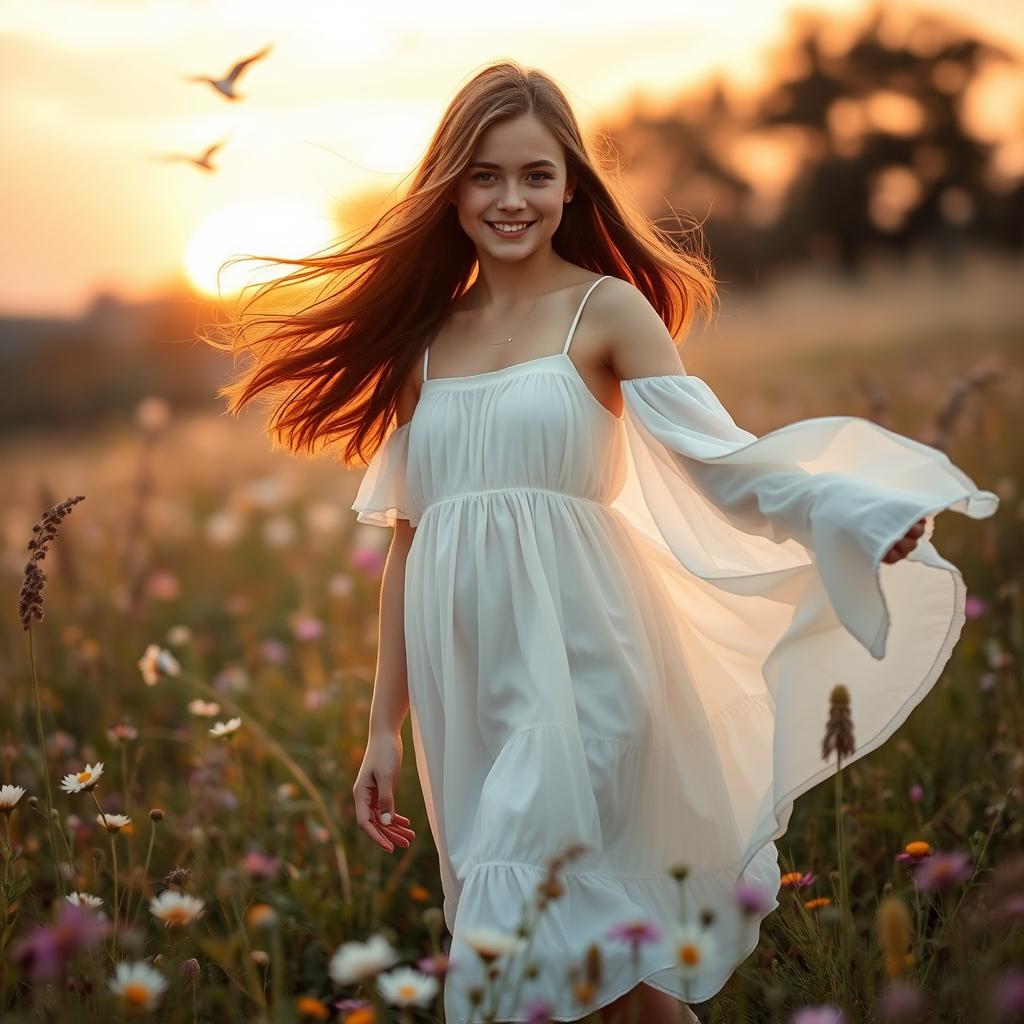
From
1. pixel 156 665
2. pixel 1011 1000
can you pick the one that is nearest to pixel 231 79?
pixel 156 665

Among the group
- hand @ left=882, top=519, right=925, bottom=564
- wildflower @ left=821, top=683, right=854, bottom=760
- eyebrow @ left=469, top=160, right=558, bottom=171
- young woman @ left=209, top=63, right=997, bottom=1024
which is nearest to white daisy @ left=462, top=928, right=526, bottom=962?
young woman @ left=209, top=63, right=997, bottom=1024

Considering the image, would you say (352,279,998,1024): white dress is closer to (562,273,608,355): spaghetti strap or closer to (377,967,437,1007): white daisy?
(562,273,608,355): spaghetti strap

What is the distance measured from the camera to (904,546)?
2.34 metres

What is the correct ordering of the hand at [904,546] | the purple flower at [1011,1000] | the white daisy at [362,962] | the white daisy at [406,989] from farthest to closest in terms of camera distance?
1. the hand at [904,546]
2. the white daisy at [406,989]
3. the white daisy at [362,962]
4. the purple flower at [1011,1000]

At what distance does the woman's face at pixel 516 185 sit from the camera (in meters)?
3.01

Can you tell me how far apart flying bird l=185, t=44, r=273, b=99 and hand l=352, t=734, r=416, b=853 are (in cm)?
167

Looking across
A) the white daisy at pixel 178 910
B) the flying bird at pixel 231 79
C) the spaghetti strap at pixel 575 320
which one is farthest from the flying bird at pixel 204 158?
the white daisy at pixel 178 910

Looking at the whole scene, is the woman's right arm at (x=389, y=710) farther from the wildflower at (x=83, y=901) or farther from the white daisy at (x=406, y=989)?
the white daisy at (x=406, y=989)

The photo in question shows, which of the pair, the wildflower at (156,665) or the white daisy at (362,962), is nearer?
the white daisy at (362,962)

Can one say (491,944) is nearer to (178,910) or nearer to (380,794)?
(178,910)

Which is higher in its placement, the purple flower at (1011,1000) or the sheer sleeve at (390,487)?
the sheer sleeve at (390,487)

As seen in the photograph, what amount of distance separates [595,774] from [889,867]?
46.3 inches

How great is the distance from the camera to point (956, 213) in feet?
93.1

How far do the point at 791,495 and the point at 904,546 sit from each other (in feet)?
0.87
